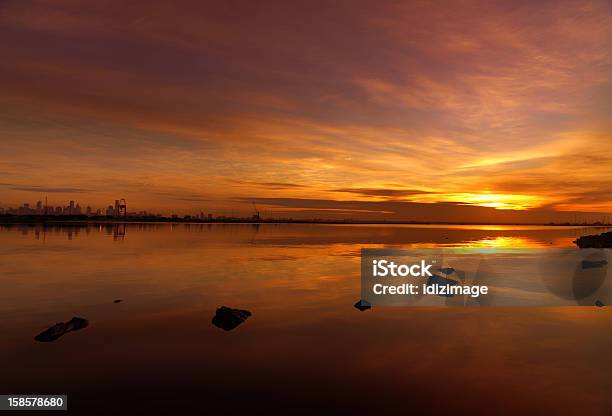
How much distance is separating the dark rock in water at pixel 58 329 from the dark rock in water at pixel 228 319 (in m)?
6.69

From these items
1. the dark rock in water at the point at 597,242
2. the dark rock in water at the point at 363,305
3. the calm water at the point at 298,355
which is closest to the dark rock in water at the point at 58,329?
the calm water at the point at 298,355

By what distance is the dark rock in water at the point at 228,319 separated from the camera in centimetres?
2117

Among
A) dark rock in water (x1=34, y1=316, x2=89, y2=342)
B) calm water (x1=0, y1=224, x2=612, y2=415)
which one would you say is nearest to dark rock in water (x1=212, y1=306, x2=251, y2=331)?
calm water (x1=0, y1=224, x2=612, y2=415)

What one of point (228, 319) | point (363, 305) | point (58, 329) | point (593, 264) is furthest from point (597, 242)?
point (58, 329)

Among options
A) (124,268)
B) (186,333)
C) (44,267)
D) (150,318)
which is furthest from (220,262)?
(186,333)

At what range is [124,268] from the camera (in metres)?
43.7

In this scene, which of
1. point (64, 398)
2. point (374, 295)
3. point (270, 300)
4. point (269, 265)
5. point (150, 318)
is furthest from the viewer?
point (269, 265)

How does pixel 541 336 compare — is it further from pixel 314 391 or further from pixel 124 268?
pixel 124 268

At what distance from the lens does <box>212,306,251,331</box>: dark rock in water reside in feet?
69.5

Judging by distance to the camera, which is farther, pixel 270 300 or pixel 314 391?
pixel 270 300

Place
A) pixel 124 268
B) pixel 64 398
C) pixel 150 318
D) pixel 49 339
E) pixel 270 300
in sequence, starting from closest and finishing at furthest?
pixel 64 398 < pixel 49 339 < pixel 150 318 < pixel 270 300 < pixel 124 268

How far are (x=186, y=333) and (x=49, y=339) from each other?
6027mm

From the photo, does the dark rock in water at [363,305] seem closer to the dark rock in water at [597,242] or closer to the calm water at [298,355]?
the calm water at [298,355]

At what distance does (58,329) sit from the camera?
1917cm
